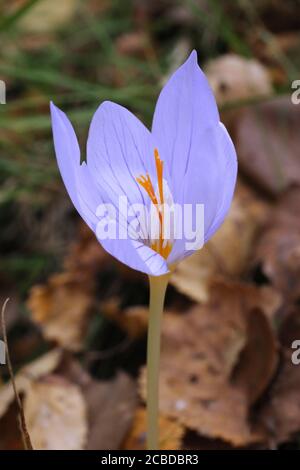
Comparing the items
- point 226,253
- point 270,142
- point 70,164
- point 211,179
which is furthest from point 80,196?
point 270,142

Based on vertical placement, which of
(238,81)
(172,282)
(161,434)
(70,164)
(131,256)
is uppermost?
(238,81)

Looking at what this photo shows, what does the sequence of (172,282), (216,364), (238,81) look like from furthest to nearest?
(238,81), (172,282), (216,364)

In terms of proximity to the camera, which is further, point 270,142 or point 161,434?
point 270,142

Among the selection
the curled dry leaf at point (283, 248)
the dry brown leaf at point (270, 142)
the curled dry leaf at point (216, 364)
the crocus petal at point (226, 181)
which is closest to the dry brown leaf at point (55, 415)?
the curled dry leaf at point (216, 364)

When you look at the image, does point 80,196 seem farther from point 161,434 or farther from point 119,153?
point 161,434

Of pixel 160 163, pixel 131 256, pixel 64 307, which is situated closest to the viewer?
pixel 131 256

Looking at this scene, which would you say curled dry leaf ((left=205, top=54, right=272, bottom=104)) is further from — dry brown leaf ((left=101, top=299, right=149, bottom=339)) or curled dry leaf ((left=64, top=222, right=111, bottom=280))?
dry brown leaf ((left=101, top=299, right=149, bottom=339))
